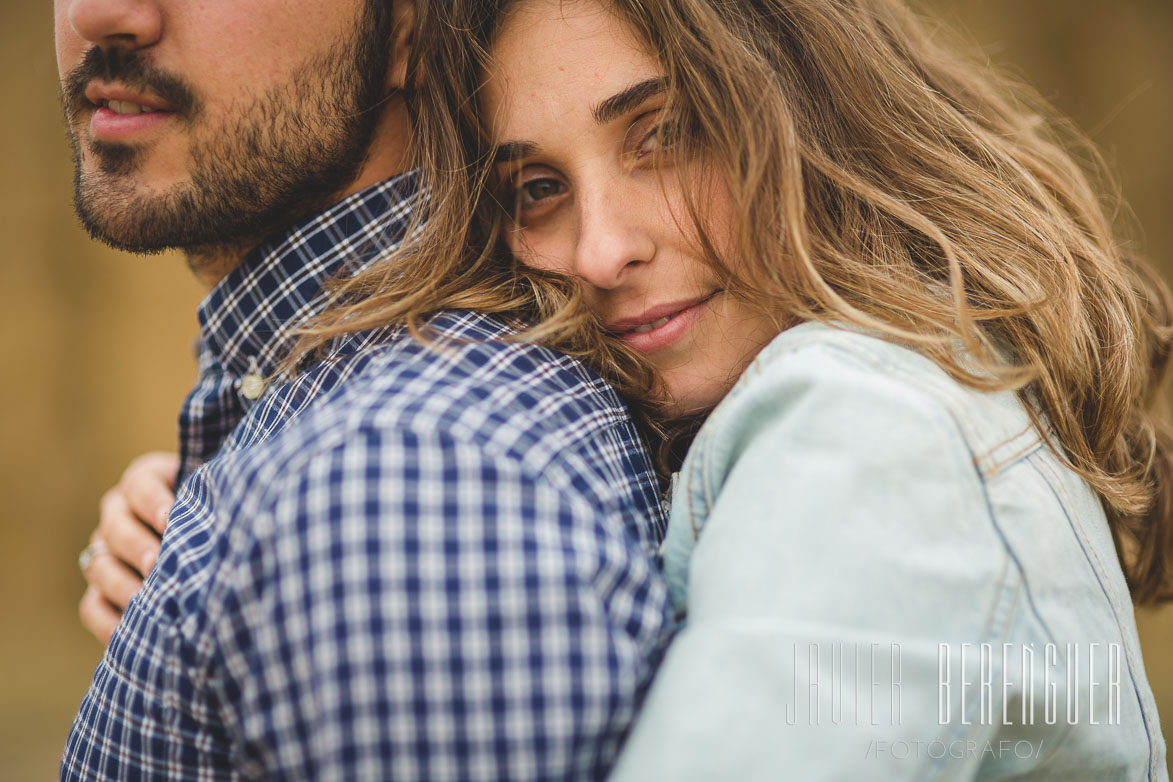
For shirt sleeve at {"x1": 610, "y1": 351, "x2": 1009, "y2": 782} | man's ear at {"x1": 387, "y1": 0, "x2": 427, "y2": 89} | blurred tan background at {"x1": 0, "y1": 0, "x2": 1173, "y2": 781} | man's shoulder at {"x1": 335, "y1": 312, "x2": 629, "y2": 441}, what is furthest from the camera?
blurred tan background at {"x1": 0, "y1": 0, "x2": 1173, "y2": 781}

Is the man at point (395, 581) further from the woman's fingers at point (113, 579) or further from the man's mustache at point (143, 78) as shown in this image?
the woman's fingers at point (113, 579)

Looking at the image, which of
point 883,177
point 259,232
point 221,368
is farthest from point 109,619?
point 883,177

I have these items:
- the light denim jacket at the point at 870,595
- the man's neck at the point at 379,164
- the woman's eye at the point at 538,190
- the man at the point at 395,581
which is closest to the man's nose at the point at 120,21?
the man at the point at 395,581

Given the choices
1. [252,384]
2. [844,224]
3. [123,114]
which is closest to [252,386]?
[252,384]

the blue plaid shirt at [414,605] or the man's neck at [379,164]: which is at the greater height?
the man's neck at [379,164]

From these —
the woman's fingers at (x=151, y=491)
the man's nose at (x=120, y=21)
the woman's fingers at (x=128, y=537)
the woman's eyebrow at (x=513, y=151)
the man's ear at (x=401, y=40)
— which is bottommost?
the woman's fingers at (x=128, y=537)

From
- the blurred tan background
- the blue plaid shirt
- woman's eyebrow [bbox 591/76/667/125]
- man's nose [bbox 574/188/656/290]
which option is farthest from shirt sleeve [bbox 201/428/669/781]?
the blurred tan background

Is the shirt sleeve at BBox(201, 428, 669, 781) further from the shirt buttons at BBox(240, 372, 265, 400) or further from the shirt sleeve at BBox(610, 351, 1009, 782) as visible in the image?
the shirt buttons at BBox(240, 372, 265, 400)

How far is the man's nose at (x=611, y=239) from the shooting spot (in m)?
1.22

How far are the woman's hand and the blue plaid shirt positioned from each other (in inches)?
31.3

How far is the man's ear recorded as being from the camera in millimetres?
1548

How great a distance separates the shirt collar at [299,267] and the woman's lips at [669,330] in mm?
422

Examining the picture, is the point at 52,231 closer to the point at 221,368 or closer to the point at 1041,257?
the point at 221,368

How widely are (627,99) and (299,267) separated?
0.60m
